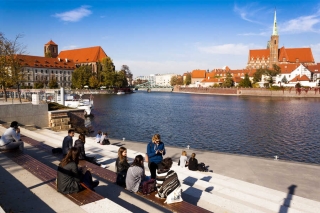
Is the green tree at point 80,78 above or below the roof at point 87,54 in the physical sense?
below

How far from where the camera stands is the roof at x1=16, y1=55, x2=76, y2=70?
102113mm

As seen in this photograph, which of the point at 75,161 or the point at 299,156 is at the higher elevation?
the point at 75,161

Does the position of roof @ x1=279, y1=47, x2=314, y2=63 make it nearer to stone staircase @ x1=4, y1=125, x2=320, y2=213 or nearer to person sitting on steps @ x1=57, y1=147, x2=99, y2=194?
stone staircase @ x1=4, y1=125, x2=320, y2=213

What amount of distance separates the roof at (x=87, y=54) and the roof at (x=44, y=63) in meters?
10.9

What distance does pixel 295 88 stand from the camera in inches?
3807

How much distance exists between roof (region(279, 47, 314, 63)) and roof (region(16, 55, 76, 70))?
99.6 meters

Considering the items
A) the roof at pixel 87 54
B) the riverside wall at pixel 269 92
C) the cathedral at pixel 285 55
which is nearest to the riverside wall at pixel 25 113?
the riverside wall at pixel 269 92

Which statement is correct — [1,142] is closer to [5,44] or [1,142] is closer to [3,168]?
[3,168]

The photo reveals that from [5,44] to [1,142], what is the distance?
27252 millimetres

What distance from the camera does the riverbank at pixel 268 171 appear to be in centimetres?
1061

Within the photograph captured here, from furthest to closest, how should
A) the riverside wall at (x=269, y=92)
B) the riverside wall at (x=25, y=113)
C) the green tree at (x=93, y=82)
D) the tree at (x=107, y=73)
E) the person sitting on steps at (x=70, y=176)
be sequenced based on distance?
the tree at (x=107, y=73) → the green tree at (x=93, y=82) → the riverside wall at (x=269, y=92) → the riverside wall at (x=25, y=113) → the person sitting on steps at (x=70, y=176)

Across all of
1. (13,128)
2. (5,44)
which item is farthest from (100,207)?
(5,44)

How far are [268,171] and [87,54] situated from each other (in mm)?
130261

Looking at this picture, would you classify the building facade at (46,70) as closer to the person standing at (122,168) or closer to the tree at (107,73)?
the tree at (107,73)
